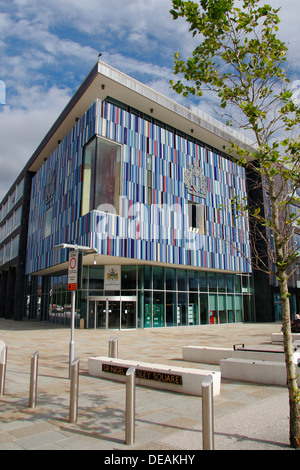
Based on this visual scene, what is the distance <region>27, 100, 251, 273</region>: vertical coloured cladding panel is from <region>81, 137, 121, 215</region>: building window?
47cm

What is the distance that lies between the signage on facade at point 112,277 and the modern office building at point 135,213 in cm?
8

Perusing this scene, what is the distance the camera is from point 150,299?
28438 mm

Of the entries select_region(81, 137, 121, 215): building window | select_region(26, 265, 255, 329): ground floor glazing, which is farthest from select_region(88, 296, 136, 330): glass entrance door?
select_region(81, 137, 121, 215): building window

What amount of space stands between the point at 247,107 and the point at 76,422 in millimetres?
5442

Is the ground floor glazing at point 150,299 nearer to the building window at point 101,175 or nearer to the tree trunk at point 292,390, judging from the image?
the building window at point 101,175

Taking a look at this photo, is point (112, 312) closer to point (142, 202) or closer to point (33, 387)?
point (142, 202)

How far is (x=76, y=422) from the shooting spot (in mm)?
5512

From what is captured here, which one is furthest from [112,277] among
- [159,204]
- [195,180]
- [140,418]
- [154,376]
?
[140,418]

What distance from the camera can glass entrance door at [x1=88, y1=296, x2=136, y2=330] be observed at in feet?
89.2

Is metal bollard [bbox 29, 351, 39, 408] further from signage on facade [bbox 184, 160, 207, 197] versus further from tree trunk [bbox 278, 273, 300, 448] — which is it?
signage on facade [bbox 184, 160, 207, 197]

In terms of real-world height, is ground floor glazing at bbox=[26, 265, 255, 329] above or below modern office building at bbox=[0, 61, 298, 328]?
below

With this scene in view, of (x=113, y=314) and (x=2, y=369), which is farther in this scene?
(x=113, y=314)

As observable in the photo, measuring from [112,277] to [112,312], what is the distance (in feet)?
9.06
